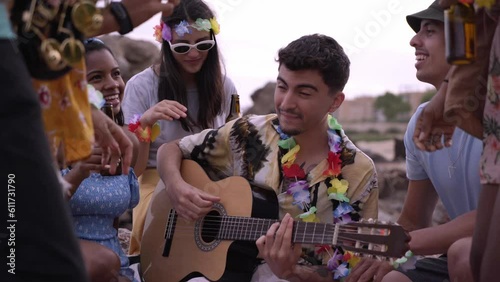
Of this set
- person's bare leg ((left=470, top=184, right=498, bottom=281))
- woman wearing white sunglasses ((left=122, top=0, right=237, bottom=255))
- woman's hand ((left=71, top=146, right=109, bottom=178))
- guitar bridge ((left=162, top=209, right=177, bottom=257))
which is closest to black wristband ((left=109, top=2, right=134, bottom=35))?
woman's hand ((left=71, top=146, right=109, bottom=178))

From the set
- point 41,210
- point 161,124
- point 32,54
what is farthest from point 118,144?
point 161,124

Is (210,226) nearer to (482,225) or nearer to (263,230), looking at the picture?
(263,230)

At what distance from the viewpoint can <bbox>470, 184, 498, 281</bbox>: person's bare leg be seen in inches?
97.6

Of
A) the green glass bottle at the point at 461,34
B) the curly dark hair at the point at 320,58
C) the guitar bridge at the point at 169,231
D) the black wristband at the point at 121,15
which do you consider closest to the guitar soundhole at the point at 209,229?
the guitar bridge at the point at 169,231

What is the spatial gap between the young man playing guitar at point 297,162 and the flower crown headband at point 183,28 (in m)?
0.74

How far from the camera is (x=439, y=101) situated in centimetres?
279

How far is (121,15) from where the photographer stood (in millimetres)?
2502

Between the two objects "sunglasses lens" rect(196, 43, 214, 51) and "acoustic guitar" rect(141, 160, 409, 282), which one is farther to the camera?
"sunglasses lens" rect(196, 43, 214, 51)

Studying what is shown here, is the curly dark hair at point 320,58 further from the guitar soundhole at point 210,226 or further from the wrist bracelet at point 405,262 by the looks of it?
the wrist bracelet at point 405,262

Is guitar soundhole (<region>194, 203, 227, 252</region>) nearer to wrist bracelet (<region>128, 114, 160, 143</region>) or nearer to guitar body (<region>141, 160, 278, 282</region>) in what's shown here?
guitar body (<region>141, 160, 278, 282</region>)

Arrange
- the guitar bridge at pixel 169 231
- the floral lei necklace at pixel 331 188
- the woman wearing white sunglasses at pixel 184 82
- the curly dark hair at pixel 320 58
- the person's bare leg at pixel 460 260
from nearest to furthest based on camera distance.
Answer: the person's bare leg at pixel 460 260, the floral lei necklace at pixel 331 188, the curly dark hair at pixel 320 58, the guitar bridge at pixel 169 231, the woman wearing white sunglasses at pixel 184 82

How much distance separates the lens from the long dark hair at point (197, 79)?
4.56m

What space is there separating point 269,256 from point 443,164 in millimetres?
832

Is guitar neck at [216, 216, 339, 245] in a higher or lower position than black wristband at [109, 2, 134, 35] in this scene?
lower
